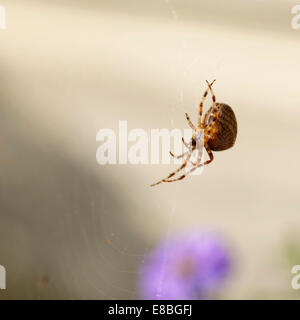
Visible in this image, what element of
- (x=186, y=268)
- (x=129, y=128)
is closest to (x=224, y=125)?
(x=186, y=268)

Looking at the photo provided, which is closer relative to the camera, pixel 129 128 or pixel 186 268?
pixel 186 268

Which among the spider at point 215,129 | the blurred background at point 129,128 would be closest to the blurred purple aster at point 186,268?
the blurred background at point 129,128

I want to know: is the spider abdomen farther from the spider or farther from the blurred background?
the blurred background

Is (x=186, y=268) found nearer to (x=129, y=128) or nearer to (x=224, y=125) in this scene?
(x=224, y=125)

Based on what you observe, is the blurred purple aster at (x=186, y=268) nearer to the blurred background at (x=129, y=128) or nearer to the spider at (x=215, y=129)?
the blurred background at (x=129, y=128)

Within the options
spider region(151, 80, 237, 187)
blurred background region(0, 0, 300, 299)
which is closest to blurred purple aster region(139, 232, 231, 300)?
blurred background region(0, 0, 300, 299)
